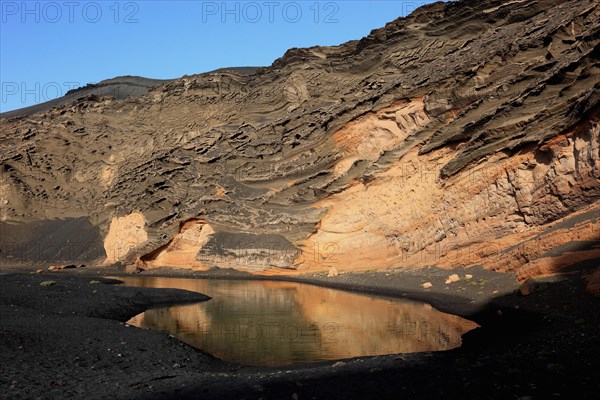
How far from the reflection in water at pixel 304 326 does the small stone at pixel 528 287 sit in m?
2.21

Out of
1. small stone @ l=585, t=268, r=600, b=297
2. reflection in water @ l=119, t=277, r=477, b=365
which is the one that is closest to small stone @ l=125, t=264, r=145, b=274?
reflection in water @ l=119, t=277, r=477, b=365

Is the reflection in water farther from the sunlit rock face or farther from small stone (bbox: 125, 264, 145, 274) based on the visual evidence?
small stone (bbox: 125, 264, 145, 274)

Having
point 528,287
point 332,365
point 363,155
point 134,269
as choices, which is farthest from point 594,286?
point 134,269

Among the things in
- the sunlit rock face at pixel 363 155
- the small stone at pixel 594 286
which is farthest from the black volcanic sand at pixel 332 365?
the sunlit rock face at pixel 363 155

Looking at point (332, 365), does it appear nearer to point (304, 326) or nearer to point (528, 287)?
point (304, 326)

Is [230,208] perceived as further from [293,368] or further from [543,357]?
[543,357]

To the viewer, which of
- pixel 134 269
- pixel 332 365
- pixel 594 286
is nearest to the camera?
pixel 332 365

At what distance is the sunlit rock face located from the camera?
22.1 meters

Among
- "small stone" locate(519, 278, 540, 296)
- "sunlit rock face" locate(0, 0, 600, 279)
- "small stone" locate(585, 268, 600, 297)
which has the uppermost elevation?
"sunlit rock face" locate(0, 0, 600, 279)

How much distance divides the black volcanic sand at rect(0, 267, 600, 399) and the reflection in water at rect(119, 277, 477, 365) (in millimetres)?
1025

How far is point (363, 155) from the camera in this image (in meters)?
34.4

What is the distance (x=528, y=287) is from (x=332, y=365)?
8.46 metres

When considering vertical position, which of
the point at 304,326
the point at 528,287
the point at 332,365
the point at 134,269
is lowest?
the point at 304,326

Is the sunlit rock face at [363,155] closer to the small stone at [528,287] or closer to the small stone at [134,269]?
the small stone at [134,269]
